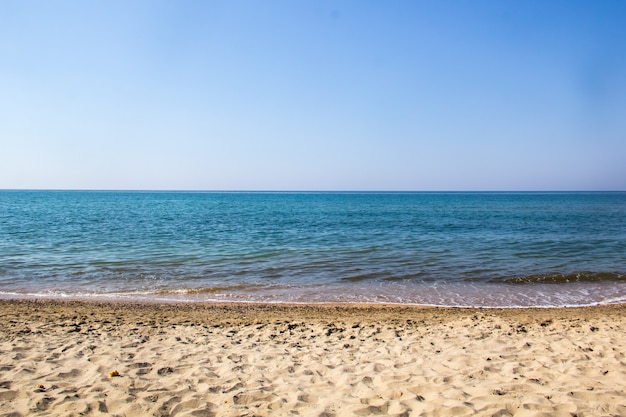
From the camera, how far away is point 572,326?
27.4 feet

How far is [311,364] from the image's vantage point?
6.22 meters

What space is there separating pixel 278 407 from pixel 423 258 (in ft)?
46.8

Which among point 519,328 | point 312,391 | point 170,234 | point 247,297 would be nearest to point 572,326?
point 519,328

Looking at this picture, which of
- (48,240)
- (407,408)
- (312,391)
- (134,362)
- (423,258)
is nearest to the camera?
(407,408)

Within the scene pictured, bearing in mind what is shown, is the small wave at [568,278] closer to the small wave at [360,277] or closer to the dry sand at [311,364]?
the small wave at [360,277]

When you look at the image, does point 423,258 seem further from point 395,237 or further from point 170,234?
point 170,234

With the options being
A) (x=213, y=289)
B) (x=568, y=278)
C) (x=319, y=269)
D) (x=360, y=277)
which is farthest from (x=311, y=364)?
(x=568, y=278)

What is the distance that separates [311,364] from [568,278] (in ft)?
39.6

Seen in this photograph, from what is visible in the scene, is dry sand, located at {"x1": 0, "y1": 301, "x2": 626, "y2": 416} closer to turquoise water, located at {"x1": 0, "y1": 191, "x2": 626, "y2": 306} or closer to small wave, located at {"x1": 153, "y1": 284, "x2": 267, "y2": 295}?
turquoise water, located at {"x1": 0, "y1": 191, "x2": 626, "y2": 306}

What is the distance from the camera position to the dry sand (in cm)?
480

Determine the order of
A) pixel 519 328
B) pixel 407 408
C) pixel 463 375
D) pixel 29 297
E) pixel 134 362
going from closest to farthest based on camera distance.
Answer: pixel 407 408 → pixel 463 375 → pixel 134 362 → pixel 519 328 → pixel 29 297

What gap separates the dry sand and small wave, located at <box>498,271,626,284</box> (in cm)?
453

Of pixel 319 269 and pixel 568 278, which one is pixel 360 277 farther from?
pixel 568 278

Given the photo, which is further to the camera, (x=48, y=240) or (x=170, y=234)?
(x=170, y=234)
